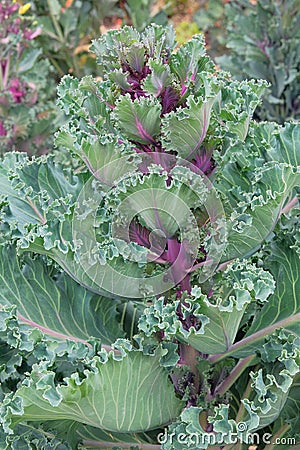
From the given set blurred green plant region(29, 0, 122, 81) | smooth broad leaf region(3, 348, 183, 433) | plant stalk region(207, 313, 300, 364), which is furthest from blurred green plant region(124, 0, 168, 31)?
smooth broad leaf region(3, 348, 183, 433)

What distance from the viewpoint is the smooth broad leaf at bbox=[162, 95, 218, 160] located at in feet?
3.85

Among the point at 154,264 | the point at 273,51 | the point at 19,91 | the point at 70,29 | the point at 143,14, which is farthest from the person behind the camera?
the point at 143,14

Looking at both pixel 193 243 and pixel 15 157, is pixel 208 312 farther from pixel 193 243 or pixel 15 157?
pixel 15 157

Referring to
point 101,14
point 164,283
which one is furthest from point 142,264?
point 101,14

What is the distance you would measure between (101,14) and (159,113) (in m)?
3.93

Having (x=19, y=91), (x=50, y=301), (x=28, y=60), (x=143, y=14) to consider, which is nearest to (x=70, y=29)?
(x=143, y=14)

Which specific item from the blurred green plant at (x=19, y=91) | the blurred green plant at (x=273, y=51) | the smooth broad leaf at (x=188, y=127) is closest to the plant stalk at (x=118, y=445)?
the smooth broad leaf at (x=188, y=127)

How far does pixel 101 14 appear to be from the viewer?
15.9 ft

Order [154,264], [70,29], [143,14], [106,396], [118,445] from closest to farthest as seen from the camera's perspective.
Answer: [106,396] < [154,264] < [118,445] < [70,29] < [143,14]

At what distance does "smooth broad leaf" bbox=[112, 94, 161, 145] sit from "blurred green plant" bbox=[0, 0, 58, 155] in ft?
6.14

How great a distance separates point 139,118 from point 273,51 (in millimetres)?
2629

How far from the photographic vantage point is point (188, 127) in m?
1.19

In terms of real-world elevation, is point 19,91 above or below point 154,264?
below

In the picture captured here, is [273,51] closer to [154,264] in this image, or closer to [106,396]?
[154,264]
